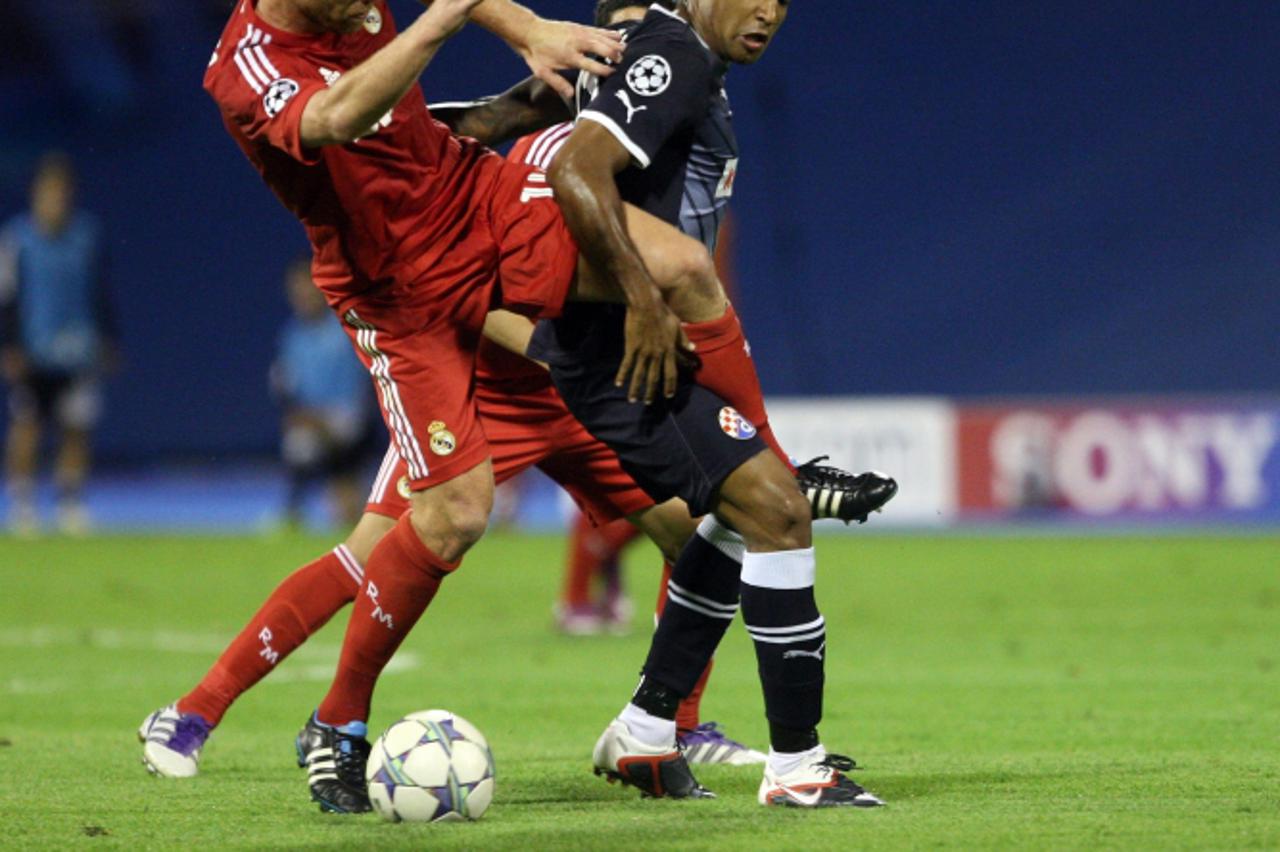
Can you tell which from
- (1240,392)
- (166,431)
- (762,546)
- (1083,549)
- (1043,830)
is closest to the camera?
(1043,830)

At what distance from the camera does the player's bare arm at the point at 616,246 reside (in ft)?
14.9

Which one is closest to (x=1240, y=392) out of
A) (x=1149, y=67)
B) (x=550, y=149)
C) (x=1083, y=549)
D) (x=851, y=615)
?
(x=1149, y=67)

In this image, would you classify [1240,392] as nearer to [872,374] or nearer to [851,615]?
[872,374]

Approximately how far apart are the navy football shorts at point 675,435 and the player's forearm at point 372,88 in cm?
82

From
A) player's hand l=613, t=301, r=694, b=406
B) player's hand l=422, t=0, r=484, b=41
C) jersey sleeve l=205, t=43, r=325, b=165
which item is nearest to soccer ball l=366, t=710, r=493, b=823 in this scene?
player's hand l=613, t=301, r=694, b=406

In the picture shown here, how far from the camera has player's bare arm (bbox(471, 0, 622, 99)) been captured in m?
4.88

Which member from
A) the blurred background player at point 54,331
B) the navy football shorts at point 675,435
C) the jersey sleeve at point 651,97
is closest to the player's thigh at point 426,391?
the navy football shorts at point 675,435

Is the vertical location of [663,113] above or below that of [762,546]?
above

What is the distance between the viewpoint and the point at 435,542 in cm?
498

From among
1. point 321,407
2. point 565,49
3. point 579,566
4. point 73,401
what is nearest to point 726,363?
point 565,49

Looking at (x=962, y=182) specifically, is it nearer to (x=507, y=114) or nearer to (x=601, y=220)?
(x=507, y=114)

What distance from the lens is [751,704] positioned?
7.07 meters

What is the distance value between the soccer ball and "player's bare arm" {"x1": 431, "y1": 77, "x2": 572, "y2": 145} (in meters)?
1.69

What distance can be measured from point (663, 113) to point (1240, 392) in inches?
635
